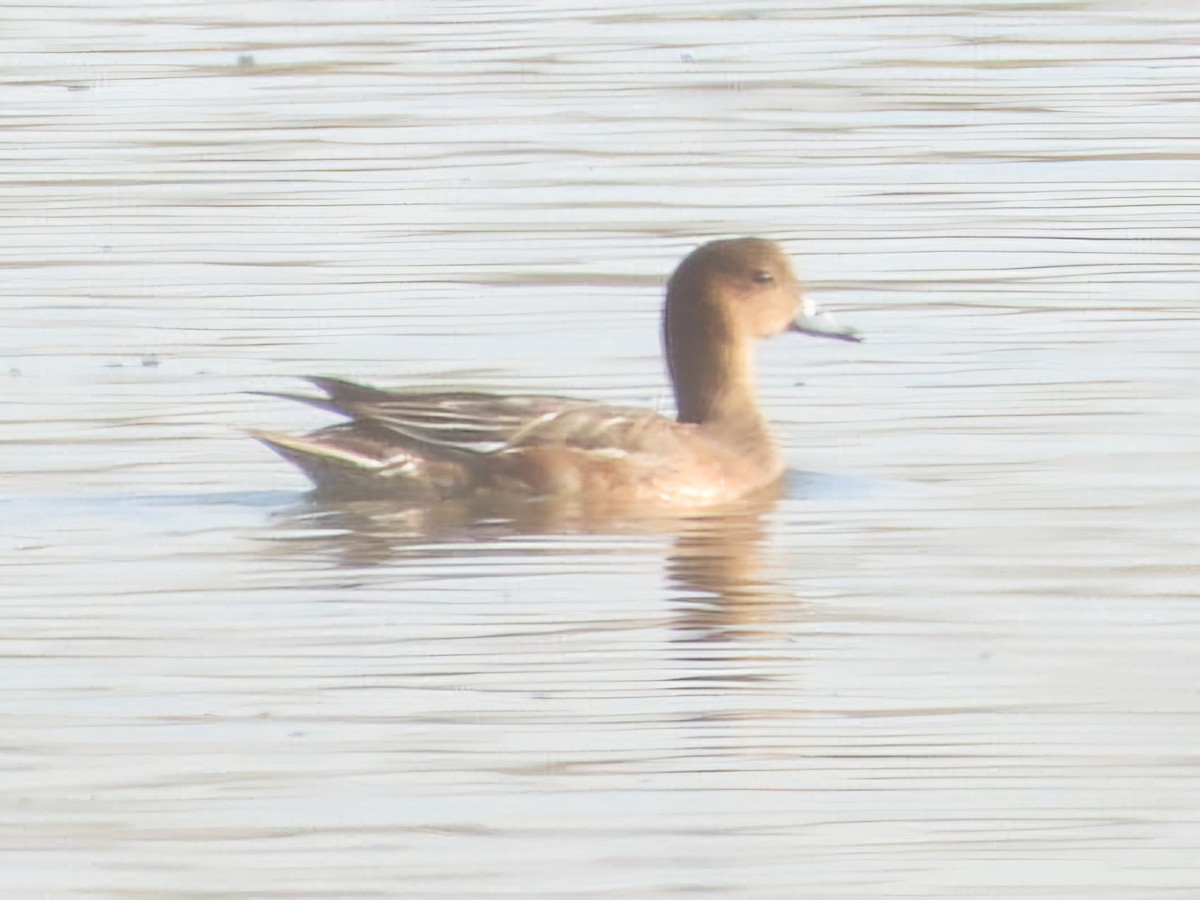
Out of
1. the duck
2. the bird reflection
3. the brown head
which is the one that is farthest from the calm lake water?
the brown head

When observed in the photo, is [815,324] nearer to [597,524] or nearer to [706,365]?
[706,365]

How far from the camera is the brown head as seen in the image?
11773 millimetres

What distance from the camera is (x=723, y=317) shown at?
11805 mm

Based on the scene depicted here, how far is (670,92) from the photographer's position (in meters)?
17.9

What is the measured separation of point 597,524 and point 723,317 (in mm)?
1354

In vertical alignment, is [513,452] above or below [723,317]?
below

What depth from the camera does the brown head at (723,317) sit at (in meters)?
11.8

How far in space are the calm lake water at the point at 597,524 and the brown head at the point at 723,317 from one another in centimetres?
28

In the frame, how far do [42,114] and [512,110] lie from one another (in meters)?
2.19

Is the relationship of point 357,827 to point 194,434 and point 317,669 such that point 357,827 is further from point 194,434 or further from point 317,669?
point 194,434

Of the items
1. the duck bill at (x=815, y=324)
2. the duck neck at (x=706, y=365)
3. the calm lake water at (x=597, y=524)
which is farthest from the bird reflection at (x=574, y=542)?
the duck bill at (x=815, y=324)

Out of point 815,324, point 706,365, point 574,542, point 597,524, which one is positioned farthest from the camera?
point 815,324

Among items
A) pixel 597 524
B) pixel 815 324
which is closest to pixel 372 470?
pixel 597 524

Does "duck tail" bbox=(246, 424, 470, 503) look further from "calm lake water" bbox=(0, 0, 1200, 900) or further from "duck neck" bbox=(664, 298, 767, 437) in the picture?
"duck neck" bbox=(664, 298, 767, 437)
